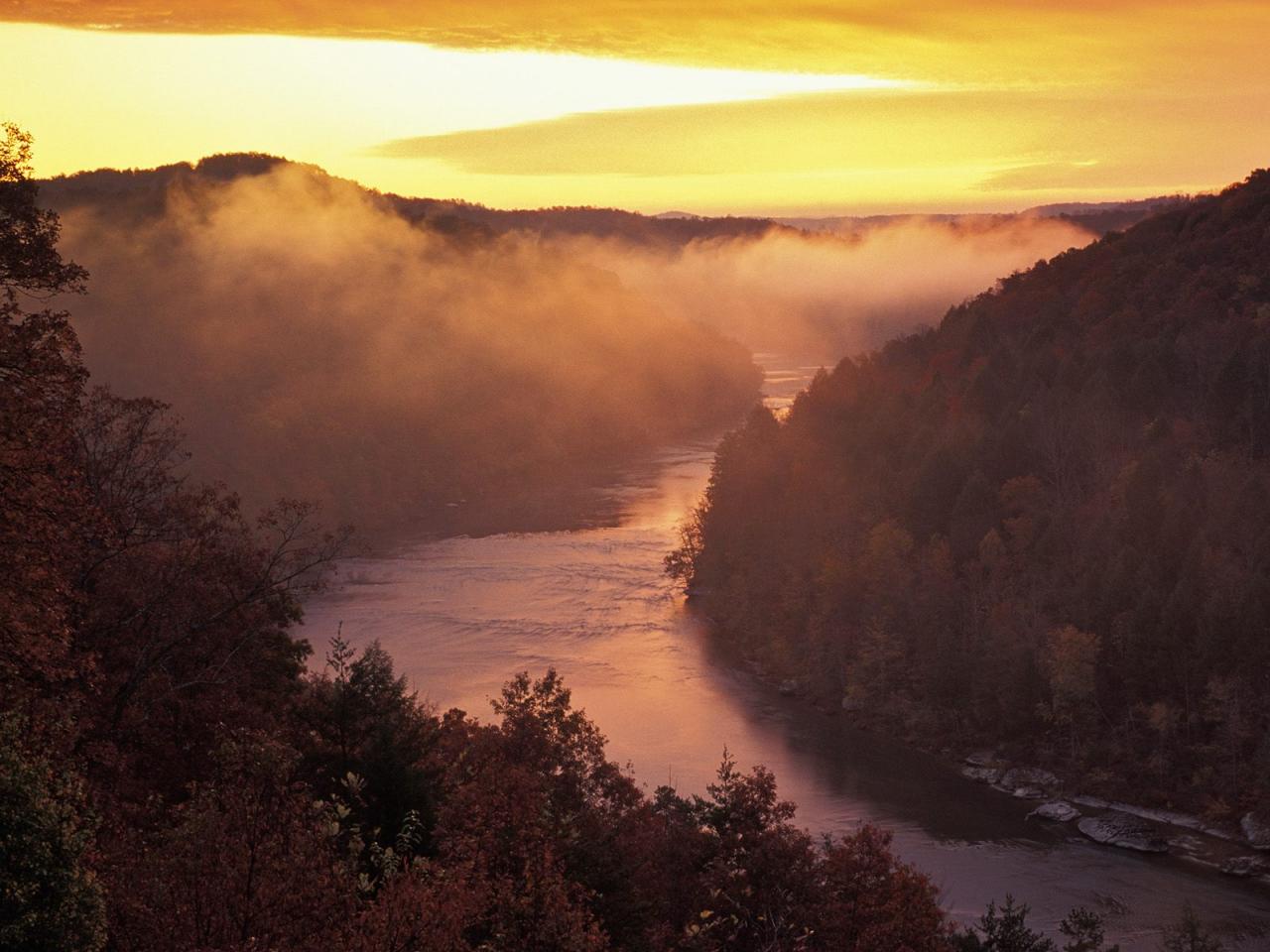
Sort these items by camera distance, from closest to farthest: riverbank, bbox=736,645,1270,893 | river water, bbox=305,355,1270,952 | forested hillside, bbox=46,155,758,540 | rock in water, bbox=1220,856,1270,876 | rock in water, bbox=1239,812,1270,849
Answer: river water, bbox=305,355,1270,952 < rock in water, bbox=1220,856,1270,876 < riverbank, bbox=736,645,1270,893 < rock in water, bbox=1239,812,1270,849 < forested hillside, bbox=46,155,758,540

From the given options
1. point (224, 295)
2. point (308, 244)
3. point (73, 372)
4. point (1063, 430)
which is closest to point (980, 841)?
point (1063, 430)

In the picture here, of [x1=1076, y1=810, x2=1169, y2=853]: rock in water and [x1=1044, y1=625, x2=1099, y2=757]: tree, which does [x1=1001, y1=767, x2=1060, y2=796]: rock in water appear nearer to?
[x1=1044, y1=625, x2=1099, y2=757]: tree

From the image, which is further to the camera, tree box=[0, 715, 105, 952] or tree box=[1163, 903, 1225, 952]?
tree box=[1163, 903, 1225, 952]

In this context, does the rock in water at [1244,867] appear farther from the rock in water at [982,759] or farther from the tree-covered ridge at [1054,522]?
the rock in water at [982,759]

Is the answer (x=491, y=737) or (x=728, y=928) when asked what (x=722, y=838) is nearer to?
(x=728, y=928)

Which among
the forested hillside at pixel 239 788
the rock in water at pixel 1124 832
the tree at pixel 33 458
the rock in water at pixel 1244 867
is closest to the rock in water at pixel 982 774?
the rock in water at pixel 1124 832

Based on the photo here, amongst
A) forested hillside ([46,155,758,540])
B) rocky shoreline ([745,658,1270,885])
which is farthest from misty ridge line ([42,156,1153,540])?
rocky shoreline ([745,658,1270,885])

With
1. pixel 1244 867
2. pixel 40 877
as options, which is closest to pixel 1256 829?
pixel 1244 867
